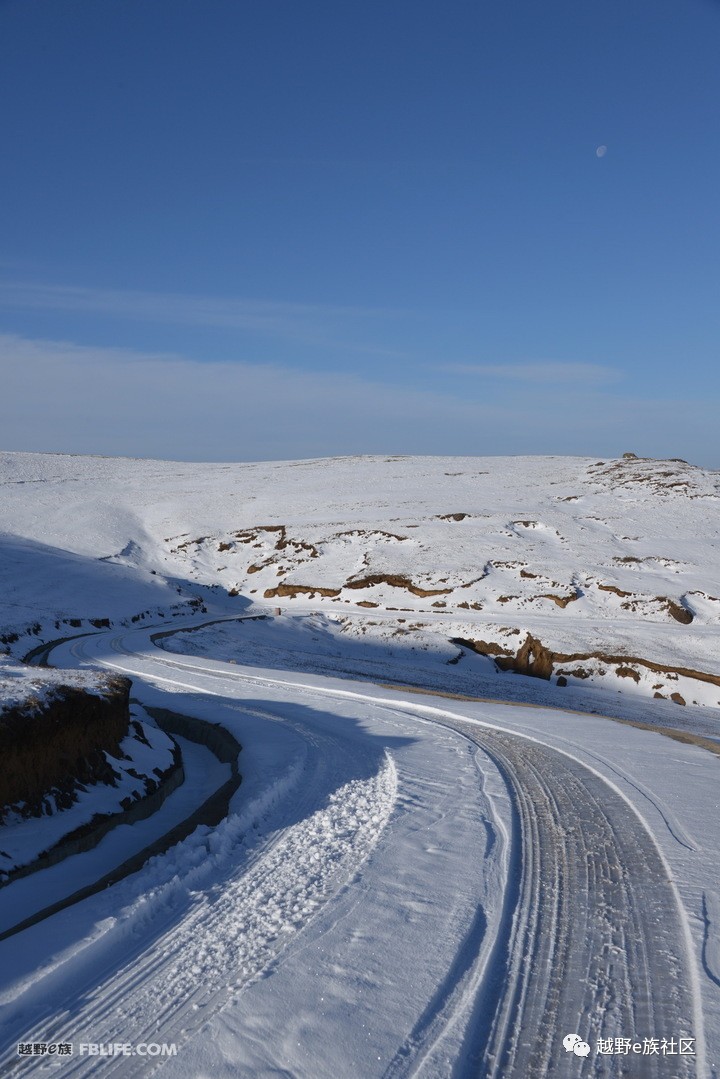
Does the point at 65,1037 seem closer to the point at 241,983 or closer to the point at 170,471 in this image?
the point at 241,983

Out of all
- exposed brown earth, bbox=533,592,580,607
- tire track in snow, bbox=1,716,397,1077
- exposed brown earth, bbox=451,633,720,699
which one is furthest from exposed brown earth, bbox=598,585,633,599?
tire track in snow, bbox=1,716,397,1077

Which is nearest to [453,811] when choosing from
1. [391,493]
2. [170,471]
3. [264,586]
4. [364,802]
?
[364,802]

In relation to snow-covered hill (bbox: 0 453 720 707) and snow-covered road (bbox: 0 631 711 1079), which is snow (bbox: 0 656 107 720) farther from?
snow-covered hill (bbox: 0 453 720 707)

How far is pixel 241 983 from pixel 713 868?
445 centimetres

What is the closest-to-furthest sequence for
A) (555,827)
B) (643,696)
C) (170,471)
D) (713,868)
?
(713,868) < (555,827) < (643,696) < (170,471)

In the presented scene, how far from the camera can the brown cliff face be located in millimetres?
8805

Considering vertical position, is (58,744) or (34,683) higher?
(34,683)

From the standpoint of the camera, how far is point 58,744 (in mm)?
9719

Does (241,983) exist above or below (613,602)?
below

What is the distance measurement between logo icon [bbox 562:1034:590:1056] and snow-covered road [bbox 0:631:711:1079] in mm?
53

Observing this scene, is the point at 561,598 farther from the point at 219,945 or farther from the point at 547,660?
the point at 219,945

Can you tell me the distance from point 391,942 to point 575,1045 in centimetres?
157

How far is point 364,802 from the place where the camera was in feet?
30.6

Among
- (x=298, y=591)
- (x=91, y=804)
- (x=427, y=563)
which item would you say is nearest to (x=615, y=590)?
(x=427, y=563)
